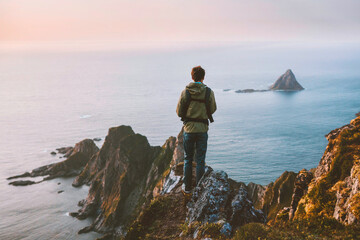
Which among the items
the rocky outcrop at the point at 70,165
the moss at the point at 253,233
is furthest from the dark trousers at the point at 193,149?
the rocky outcrop at the point at 70,165

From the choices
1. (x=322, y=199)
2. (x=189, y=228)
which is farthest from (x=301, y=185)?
(x=189, y=228)

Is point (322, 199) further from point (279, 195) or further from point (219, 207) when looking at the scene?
point (279, 195)

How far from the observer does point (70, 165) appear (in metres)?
136

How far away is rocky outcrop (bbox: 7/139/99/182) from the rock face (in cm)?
13592

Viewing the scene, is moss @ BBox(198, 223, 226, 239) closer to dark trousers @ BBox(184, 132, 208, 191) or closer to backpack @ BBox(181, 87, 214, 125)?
dark trousers @ BBox(184, 132, 208, 191)

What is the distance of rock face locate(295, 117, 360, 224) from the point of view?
9.16 m

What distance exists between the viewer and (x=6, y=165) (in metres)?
143

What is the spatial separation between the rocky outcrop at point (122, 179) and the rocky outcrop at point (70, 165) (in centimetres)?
2378

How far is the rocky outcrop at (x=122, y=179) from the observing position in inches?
3635

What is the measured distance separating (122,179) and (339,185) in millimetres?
96514

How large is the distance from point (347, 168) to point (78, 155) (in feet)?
458

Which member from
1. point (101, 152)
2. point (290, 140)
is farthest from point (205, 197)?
point (290, 140)

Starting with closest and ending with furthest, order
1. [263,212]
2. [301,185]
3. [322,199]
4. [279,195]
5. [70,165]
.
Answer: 1. [322,199]
2. [301,185]
3. [263,212]
4. [279,195]
5. [70,165]

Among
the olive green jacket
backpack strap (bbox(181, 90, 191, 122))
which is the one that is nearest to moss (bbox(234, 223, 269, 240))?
the olive green jacket
